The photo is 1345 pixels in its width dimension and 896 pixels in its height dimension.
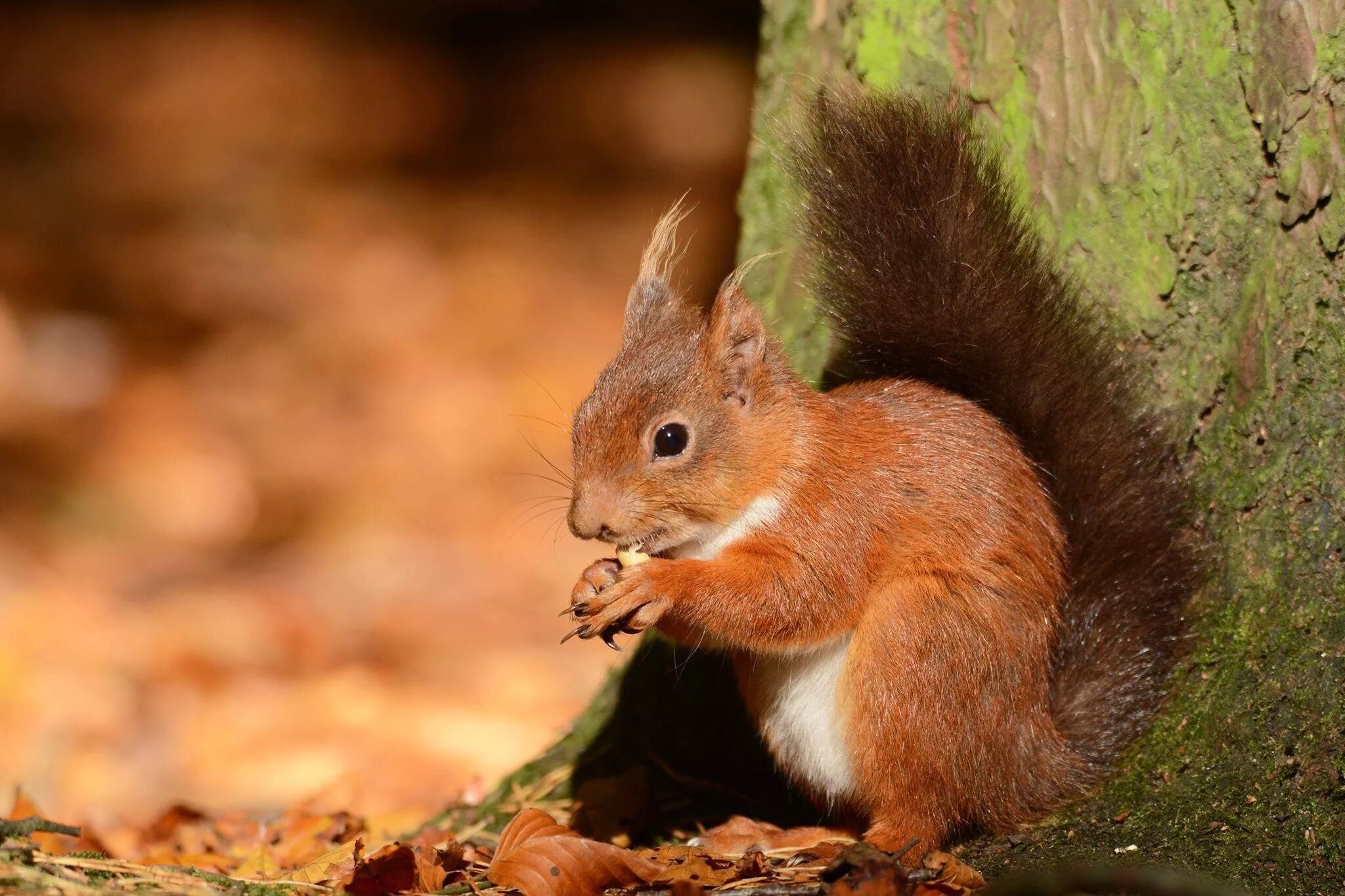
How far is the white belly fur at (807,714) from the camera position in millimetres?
2049

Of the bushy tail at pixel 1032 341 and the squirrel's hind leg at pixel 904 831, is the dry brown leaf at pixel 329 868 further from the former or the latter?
the bushy tail at pixel 1032 341

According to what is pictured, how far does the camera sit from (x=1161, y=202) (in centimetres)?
213

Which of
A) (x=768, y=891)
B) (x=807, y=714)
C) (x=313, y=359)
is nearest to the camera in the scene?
(x=768, y=891)

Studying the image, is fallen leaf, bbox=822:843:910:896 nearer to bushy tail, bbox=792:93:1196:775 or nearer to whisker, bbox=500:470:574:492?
bushy tail, bbox=792:93:1196:775

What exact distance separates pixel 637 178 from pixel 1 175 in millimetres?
3104

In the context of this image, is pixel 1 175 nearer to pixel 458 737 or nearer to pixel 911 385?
pixel 458 737

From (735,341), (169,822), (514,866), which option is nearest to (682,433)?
(735,341)

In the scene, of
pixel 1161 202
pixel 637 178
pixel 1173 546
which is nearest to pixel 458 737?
pixel 1173 546

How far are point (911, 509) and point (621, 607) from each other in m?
0.49

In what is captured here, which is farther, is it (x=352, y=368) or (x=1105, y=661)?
(x=352, y=368)

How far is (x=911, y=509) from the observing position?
205cm

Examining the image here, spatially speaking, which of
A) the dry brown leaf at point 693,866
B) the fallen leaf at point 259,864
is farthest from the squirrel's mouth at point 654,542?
the fallen leaf at point 259,864

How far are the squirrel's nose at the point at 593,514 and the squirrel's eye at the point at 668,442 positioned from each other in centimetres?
10

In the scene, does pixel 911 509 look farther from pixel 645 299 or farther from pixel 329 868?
pixel 329 868
